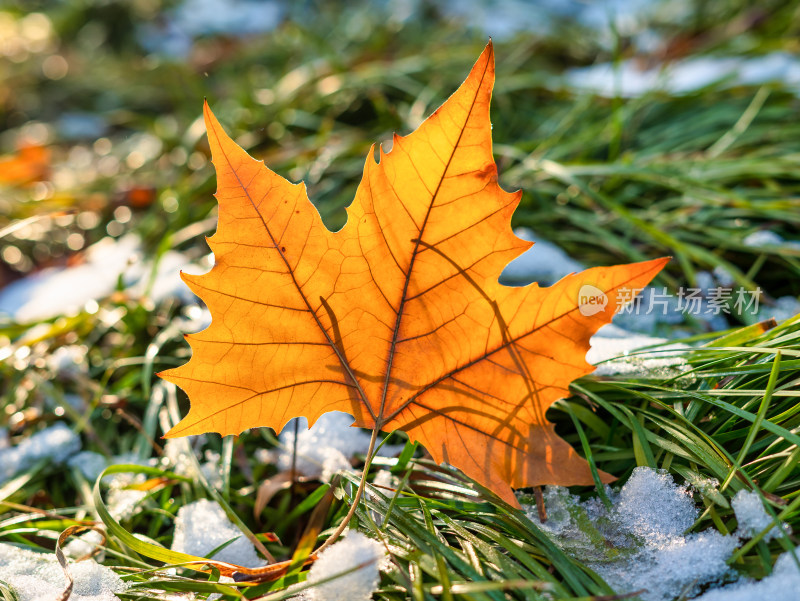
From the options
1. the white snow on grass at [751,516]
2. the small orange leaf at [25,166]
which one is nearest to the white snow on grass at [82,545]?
the white snow on grass at [751,516]

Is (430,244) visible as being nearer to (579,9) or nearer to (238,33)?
(579,9)

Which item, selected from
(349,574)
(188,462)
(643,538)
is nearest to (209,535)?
(188,462)

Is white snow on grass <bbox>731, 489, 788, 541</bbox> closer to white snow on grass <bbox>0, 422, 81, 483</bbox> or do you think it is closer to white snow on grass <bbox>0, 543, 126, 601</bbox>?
white snow on grass <bbox>0, 543, 126, 601</bbox>

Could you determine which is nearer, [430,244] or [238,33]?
[430,244]

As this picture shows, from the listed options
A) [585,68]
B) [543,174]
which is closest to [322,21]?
[585,68]

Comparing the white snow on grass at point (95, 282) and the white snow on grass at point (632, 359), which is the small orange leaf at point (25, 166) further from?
the white snow on grass at point (632, 359)

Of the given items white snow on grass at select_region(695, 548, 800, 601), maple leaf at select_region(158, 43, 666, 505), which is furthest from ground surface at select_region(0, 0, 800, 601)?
maple leaf at select_region(158, 43, 666, 505)

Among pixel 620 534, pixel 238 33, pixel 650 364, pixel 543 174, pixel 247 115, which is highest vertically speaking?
pixel 238 33
